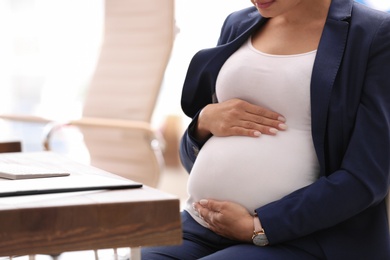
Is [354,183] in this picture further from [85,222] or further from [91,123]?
[91,123]

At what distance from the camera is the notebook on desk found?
1189mm

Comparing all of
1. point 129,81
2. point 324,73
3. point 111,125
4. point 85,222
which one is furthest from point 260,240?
point 129,81

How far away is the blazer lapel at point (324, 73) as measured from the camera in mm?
1588

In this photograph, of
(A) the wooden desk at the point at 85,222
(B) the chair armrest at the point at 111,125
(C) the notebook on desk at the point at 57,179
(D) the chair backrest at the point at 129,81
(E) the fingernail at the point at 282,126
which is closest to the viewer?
(A) the wooden desk at the point at 85,222

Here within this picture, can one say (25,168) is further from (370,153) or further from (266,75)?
(370,153)

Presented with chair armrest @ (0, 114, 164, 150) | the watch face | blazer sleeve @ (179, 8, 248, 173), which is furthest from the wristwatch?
chair armrest @ (0, 114, 164, 150)

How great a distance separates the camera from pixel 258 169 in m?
1.64

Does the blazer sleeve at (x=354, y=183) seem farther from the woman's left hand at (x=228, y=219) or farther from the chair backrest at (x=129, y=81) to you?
the chair backrest at (x=129, y=81)

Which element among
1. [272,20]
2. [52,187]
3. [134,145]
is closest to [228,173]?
[272,20]

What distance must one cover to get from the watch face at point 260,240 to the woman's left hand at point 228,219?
14mm

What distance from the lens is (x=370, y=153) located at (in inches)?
61.1

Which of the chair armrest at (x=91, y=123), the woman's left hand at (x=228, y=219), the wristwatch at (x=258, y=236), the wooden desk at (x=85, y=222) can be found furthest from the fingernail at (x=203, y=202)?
the chair armrest at (x=91, y=123)

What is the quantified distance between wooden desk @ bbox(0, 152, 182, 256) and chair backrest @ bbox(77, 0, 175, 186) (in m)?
2.13

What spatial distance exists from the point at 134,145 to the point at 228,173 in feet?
5.68
